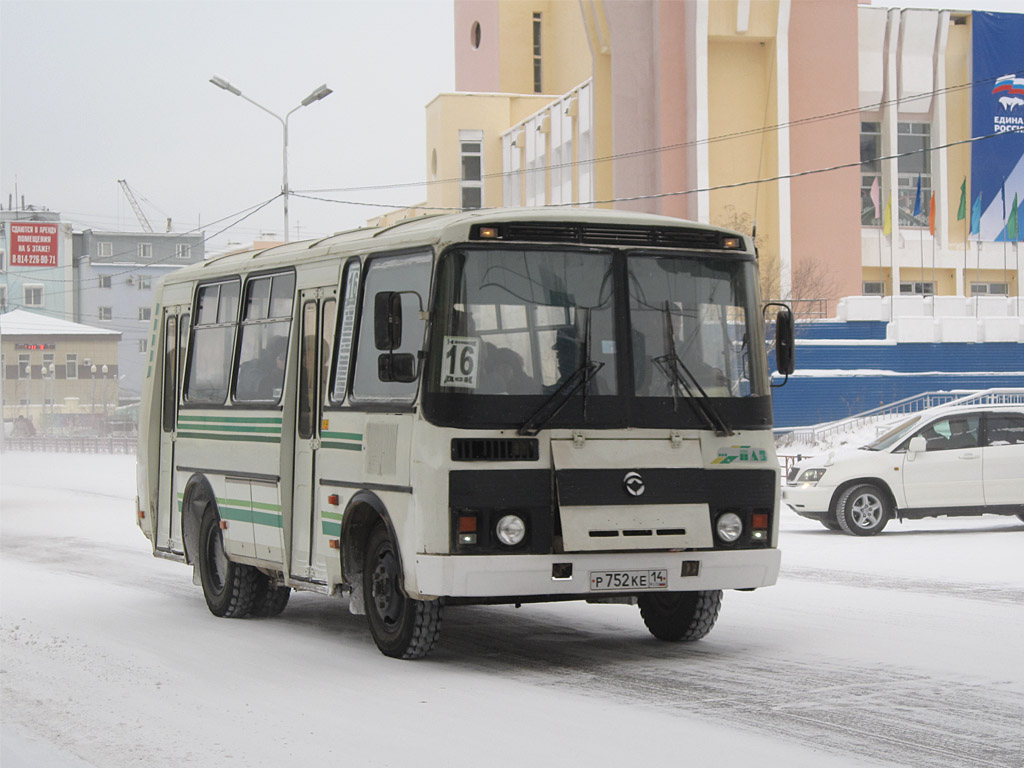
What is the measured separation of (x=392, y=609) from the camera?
10094 mm

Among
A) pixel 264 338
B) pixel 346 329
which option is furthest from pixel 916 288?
pixel 346 329

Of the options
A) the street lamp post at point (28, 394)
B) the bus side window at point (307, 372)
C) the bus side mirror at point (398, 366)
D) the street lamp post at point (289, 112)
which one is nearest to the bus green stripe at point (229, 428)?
the bus side window at point (307, 372)

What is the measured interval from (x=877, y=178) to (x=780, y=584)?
4849cm

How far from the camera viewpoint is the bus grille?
9.31 metres

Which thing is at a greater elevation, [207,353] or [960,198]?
[960,198]

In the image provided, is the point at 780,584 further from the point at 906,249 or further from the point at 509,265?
the point at 906,249

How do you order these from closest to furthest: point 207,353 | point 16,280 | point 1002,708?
point 1002,708
point 207,353
point 16,280

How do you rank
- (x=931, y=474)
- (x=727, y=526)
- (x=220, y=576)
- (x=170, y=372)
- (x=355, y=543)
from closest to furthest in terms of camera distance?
(x=727, y=526), (x=355, y=543), (x=220, y=576), (x=170, y=372), (x=931, y=474)

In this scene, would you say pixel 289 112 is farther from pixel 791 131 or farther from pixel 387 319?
pixel 387 319

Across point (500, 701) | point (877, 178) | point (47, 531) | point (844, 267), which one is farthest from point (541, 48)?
point (500, 701)

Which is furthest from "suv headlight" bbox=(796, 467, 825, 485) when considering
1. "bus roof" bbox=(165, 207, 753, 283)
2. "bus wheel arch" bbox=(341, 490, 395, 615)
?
"bus wheel arch" bbox=(341, 490, 395, 615)

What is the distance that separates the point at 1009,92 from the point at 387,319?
55.8 meters

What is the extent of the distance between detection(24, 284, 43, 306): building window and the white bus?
355 ft

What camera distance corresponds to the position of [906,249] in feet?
199
